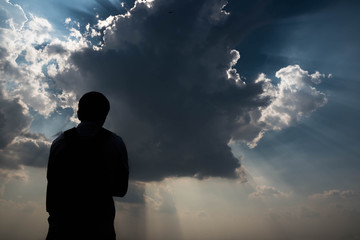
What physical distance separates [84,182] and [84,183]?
15 millimetres

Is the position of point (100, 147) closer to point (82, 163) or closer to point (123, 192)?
point (82, 163)

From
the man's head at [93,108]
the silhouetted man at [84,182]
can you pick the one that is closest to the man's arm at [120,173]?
the silhouetted man at [84,182]

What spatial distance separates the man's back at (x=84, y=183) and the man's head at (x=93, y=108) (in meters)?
0.27

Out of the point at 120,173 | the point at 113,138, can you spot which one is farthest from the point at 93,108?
the point at 120,173

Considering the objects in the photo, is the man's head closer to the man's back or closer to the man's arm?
the man's back

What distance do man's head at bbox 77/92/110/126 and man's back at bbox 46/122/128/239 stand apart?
0.89 ft

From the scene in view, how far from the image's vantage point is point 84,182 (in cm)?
438

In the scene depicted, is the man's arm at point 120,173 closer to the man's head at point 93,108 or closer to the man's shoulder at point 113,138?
the man's shoulder at point 113,138

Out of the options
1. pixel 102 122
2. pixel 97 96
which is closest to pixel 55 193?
pixel 102 122

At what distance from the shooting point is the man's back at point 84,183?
4309 millimetres

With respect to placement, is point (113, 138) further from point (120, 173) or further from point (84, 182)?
point (84, 182)

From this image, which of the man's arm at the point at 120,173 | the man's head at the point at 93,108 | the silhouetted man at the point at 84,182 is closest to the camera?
the silhouetted man at the point at 84,182

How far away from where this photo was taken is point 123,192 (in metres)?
4.68

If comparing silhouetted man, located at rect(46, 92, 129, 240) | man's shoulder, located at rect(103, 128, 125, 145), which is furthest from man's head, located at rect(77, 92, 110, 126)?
man's shoulder, located at rect(103, 128, 125, 145)
